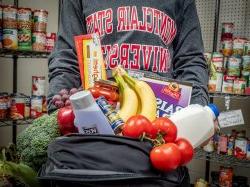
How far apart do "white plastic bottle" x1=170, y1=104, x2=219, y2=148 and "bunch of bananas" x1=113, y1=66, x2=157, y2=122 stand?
0.07 meters

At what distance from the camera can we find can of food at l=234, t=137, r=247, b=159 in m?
2.54

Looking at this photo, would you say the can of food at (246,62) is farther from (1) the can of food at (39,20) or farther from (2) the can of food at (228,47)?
(1) the can of food at (39,20)

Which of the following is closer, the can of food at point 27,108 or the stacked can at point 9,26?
the stacked can at point 9,26

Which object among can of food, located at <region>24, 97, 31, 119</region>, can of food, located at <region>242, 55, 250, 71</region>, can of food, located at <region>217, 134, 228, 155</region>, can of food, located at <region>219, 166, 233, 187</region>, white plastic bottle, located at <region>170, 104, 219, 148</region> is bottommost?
can of food, located at <region>219, 166, 233, 187</region>

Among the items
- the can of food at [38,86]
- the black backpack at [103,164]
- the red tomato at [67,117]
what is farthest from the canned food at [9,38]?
the black backpack at [103,164]

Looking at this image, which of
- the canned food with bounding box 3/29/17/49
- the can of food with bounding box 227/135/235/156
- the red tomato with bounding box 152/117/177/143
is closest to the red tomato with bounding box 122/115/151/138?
the red tomato with bounding box 152/117/177/143

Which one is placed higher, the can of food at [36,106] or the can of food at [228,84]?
the can of food at [228,84]

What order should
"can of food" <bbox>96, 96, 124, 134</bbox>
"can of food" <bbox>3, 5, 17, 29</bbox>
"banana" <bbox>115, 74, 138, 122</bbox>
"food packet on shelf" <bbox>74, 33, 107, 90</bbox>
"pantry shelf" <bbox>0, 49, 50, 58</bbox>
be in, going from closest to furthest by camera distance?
1. "can of food" <bbox>96, 96, 124, 134</bbox>
2. "banana" <bbox>115, 74, 138, 122</bbox>
3. "food packet on shelf" <bbox>74, 33, 107, 90</bbox>
4. "can of food" <bbox>3, 5, 17, 29</bbox>
5. "pantry shelf" <bbox>0, 49, 50, 58</bbox>

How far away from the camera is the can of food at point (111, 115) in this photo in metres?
0.71

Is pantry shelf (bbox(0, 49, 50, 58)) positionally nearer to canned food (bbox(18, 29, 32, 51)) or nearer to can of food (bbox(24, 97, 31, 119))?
canned food (bbox(18, 29, 32, 51))

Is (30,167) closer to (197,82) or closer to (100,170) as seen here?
(100,170)

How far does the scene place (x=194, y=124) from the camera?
775 mm

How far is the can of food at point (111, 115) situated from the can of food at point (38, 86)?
6.63 ft

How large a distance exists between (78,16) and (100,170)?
0.69 metres
